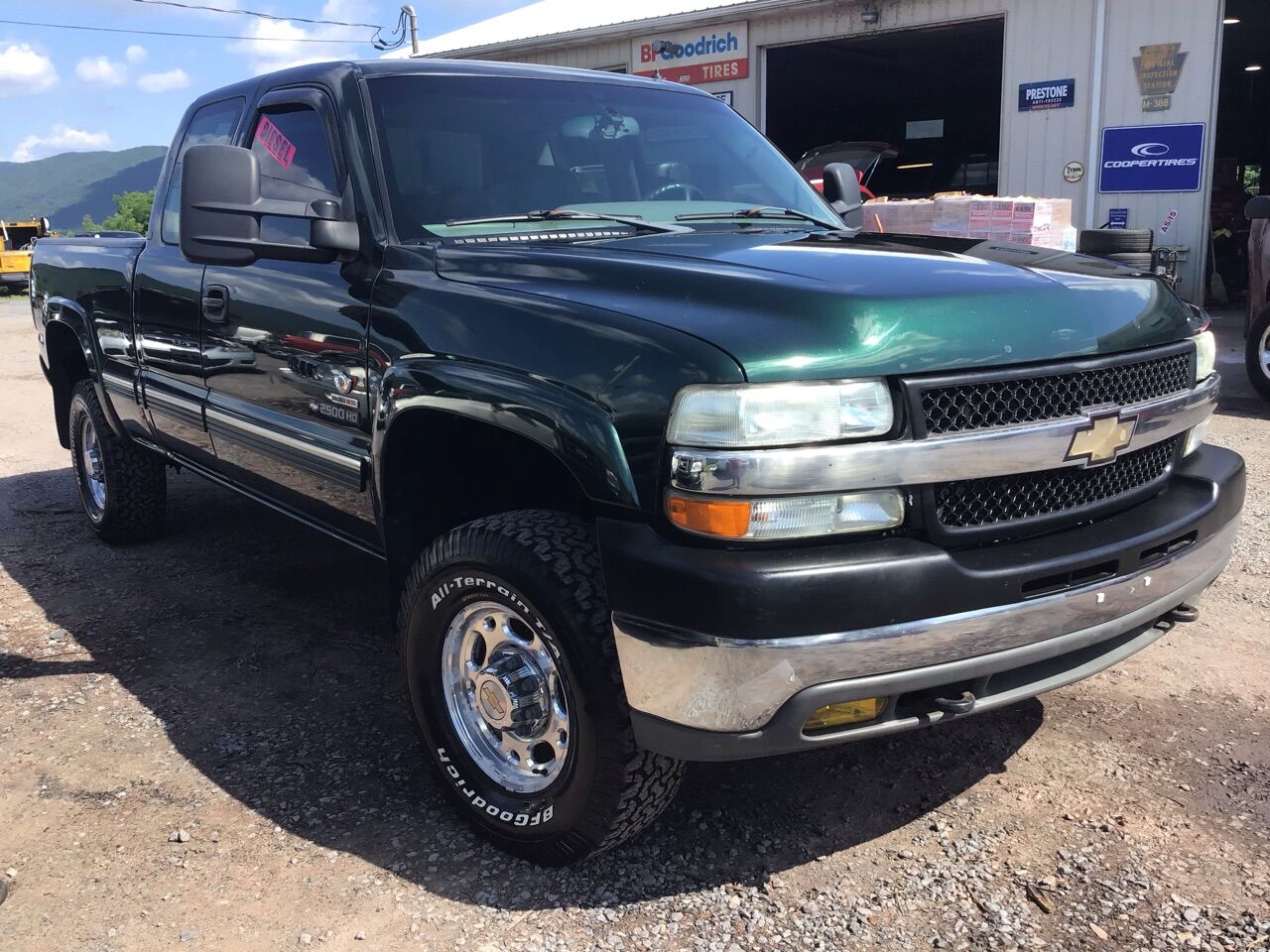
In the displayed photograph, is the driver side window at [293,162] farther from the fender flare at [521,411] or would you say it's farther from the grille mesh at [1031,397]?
the grille mesh at [1031,397]

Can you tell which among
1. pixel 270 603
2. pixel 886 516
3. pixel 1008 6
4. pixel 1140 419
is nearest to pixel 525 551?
pixel 886 516

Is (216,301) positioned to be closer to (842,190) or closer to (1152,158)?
(842,190)

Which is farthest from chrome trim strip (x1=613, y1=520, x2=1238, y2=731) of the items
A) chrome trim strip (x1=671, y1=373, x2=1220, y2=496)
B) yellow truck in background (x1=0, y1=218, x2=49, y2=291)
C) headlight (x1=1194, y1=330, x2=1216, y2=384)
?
yellow truck in background (x1=0, y1=218, x2=49, y2=291)

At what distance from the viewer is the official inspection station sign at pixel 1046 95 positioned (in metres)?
12.8

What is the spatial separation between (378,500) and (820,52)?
657 inches

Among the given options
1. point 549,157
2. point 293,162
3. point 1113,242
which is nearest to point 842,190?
point 549,157

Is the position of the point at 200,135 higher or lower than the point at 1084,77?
lower

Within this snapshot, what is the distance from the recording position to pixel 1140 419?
2543 millimetres

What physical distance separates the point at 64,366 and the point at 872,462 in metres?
4.81

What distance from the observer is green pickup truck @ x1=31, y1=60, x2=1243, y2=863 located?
2.14 m

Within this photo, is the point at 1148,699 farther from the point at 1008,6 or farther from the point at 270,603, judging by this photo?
the point at 1008,6

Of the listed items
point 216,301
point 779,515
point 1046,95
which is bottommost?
point 779,515

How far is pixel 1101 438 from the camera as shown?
243 centimetres

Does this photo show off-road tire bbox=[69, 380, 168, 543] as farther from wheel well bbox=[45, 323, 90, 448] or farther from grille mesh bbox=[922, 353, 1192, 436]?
grille mesh bbox=[922, 353, 1192, 436]
